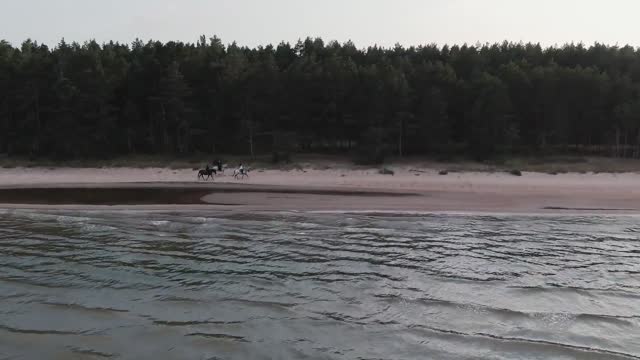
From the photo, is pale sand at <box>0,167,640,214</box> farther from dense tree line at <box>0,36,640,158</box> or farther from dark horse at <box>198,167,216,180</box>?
dense tree line at <box>0,36,640,158</box>

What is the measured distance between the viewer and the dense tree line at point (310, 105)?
50.6m

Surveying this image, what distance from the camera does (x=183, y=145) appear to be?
5684cm

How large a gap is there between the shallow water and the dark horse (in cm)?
1638

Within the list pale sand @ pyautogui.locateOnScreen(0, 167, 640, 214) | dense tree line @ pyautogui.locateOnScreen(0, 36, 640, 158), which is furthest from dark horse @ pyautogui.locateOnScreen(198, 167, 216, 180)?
dense tree line @ pyautogui.locateOnScreen(0, 36, 640, 158)

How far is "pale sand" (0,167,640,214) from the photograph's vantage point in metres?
26.5

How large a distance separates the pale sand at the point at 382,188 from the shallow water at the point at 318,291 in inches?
215

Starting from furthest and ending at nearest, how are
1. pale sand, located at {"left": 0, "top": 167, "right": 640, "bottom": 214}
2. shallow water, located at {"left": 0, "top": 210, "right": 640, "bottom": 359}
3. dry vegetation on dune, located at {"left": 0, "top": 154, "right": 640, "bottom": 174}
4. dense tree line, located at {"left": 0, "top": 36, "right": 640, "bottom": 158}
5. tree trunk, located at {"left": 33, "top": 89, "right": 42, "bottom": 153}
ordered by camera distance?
tree trunk, located at {"left": 33, "top": 89, "right": 42, "bottom": 153} < dense tree line, located at {"left": 0, "top": 36, "right": 640, "bottom": 158} < dry vegetation on dune, located at {"left": 0, "top": 154, "right": 640, "bottom": 174} < pale sand, located at {"left": 0, "top": 167, "right": 640, "bottom": 214} < shallow water, located at {"left": 0, "top": 210, "right": 640, "bottom": 359}

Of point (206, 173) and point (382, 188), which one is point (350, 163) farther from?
point (206, 173)

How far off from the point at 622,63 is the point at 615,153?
1419 centimetres

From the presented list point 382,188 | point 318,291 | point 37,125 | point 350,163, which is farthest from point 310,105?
point 318,291

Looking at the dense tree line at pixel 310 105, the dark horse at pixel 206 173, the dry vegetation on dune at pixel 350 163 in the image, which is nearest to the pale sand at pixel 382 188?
the dark horse at pixel 206 173

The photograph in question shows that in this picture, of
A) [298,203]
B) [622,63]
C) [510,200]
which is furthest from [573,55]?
[298,203]

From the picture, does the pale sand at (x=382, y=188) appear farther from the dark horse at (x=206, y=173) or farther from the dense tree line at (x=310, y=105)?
the dense tree line at (x=310, y=105)

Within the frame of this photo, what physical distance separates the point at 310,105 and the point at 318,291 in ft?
142
